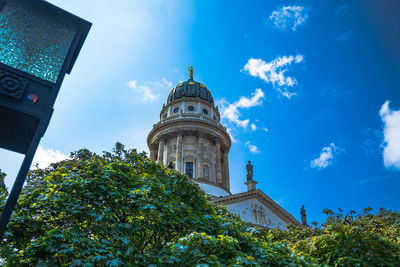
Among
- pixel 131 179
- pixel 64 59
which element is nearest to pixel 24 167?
pixel 64 59

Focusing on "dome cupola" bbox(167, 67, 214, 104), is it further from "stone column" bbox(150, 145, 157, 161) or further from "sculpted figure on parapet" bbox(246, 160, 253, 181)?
"sculpted figure on parapet" bbox(246, 160, 253, 181)

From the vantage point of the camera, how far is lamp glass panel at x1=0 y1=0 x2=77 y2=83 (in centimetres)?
420

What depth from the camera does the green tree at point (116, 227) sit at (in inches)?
262

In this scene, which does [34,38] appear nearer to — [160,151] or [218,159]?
[218,159]

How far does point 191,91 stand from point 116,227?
4376 centimetres

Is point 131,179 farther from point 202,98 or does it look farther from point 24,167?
point 202,98

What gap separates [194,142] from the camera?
44688 millimetres

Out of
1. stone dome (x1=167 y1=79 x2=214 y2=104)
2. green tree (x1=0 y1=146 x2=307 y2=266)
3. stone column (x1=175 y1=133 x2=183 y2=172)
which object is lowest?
green tree (x1=0 y1=146 x2=307 y2=266)

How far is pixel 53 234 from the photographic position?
6.61 metres

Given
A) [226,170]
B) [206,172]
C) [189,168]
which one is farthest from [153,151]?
[226,170]

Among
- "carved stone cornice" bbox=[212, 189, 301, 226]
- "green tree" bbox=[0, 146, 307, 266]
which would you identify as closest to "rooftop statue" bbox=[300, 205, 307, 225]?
"carved stone cornice" bbox=[212, 189, 301, 226]

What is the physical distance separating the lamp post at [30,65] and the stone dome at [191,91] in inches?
1793

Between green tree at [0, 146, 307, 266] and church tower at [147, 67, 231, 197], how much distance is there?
98.1 ft

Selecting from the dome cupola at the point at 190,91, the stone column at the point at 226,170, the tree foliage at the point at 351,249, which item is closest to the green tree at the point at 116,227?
the tree foliage at the point at 351,249
